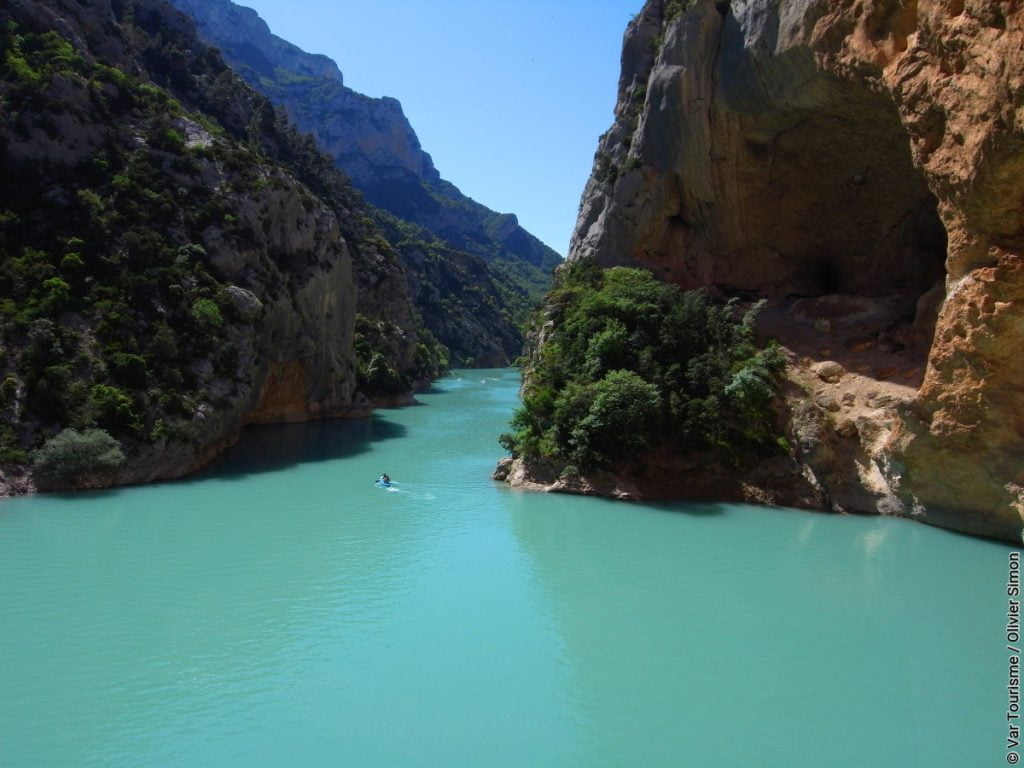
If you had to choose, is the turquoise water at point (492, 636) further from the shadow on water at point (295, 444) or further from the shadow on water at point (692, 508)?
the shadow on water at point (295, 444)

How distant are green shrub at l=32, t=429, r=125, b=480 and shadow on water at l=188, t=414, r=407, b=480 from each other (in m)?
3.18

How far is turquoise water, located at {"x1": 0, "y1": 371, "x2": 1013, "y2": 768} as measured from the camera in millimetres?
8398

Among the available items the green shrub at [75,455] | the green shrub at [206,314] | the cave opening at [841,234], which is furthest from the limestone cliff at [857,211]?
the green shrub at [75,455]

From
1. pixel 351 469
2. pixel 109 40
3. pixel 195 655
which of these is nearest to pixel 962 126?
pixel 195 655

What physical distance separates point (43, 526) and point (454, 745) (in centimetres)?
1379

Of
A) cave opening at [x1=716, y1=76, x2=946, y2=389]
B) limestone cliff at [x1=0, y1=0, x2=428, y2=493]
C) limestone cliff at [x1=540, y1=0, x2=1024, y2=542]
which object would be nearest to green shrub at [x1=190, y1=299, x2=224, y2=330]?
limestone cliff at [x1=0, y1=0, x2=428, y2=493]

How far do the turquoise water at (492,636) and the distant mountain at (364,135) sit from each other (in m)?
115

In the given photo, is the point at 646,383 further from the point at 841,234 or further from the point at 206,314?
the point at 206,314

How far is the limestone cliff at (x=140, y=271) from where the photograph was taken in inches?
883

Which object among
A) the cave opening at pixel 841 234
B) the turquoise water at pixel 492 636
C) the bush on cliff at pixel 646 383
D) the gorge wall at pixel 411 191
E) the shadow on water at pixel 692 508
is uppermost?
the gorge wall at pixel 411 191

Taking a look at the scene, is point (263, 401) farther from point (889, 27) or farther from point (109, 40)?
point (889, 27)

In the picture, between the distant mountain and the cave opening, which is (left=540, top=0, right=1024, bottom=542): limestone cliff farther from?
the distant mountain

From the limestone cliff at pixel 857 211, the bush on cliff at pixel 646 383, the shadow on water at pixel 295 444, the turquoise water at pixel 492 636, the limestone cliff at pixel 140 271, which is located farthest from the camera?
the shadow on water at pixel 295 444

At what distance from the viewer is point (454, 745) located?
323 inches
